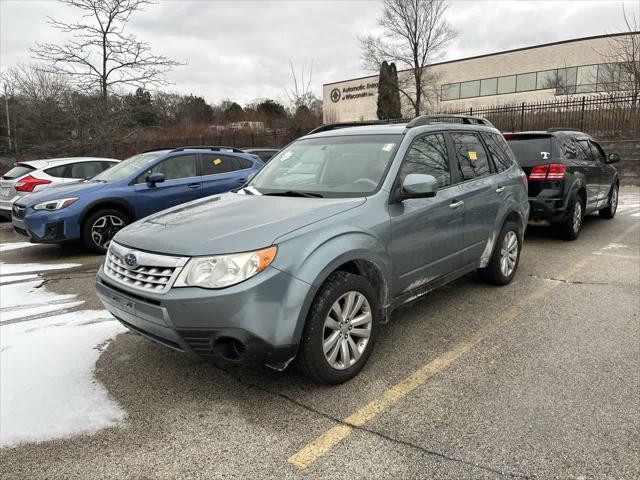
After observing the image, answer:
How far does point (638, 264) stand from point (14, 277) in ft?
26.5

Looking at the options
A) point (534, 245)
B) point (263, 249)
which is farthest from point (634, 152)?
point (263, 249)

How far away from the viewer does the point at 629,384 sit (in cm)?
Result: 303

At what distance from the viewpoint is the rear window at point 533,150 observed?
7.04 metres

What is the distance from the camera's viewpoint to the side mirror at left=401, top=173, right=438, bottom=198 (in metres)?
3.28

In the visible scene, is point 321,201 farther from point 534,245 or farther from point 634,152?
point 634,152

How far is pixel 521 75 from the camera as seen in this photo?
3741 centimetres

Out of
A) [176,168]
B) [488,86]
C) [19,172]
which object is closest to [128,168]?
[176,168]

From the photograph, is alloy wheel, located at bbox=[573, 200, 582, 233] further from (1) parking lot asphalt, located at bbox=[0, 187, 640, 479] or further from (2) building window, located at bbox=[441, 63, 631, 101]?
(2) building window, located at bbox=[441, 63, 631, 101]

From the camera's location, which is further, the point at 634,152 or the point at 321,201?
the point at 634,152

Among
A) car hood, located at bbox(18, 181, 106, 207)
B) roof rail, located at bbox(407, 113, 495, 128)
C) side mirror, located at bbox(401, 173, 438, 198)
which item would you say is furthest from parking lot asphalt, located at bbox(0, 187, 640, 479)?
car hood, located at bbox(18, 181, 106, 207)

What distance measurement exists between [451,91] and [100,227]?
3985cm

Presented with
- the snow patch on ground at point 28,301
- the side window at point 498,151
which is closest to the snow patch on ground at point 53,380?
the snow patch on ground at point 28,301

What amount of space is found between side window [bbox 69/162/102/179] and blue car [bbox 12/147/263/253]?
238 cm

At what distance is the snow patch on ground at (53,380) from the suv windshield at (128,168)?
141 inches
